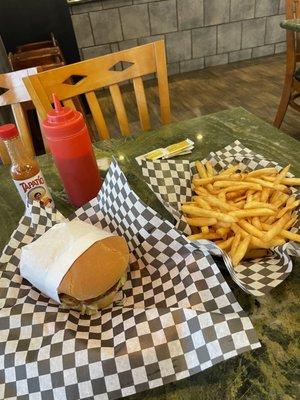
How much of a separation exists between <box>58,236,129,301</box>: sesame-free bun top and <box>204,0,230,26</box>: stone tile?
4.94 m

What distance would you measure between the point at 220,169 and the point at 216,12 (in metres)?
4.51

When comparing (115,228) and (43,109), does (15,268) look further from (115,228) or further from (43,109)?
(43,109)

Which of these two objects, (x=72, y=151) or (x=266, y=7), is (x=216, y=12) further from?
(x=72, y=151)

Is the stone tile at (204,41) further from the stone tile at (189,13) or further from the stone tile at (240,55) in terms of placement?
the stone tile at (240,55)

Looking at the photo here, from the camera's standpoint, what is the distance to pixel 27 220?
0.89m

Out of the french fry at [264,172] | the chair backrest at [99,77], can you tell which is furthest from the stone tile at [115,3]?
the french fry at [264,172]

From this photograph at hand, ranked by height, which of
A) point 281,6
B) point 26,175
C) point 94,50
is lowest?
point 94,50

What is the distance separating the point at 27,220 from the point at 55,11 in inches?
143

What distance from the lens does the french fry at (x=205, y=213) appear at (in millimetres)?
818

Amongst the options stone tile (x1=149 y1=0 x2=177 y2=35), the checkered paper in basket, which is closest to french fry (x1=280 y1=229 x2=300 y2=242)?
the checkered paper in basket

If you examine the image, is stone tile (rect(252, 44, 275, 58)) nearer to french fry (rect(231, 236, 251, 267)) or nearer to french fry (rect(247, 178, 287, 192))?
french fry (rect(247, 178, 287, 192))

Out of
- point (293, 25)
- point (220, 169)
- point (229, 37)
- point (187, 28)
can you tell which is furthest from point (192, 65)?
point (220, 169)

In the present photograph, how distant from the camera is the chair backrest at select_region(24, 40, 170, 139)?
139 cm

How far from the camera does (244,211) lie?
0.84 meters
